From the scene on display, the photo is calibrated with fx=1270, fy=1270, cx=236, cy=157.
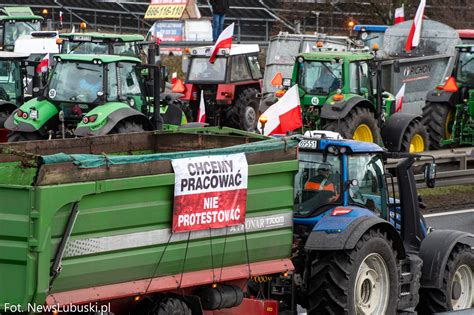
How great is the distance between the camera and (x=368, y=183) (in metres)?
12.5

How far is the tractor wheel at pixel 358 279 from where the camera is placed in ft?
37.7

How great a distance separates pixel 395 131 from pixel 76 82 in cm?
636

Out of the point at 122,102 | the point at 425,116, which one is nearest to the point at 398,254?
the point at 122,102

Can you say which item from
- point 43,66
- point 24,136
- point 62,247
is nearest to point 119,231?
point 62,247

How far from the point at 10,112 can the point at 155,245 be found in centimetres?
1442

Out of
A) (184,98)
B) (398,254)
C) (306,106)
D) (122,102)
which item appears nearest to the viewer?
(398,254)

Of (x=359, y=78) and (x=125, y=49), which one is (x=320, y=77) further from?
(x=125, y=49)

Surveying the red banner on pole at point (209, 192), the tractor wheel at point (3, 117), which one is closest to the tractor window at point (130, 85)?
the tractor wheel at point (3, 117)

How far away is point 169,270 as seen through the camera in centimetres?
1032

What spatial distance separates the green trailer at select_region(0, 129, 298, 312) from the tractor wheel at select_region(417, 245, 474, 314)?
7.15ft

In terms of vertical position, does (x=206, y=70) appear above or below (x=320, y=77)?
below

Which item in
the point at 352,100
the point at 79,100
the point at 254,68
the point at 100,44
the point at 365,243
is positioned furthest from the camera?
the point at 254,68

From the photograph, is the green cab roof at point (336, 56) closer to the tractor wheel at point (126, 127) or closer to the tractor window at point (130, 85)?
the tractor window at point (130, 85)

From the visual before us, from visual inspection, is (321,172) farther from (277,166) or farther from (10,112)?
(10,112)
